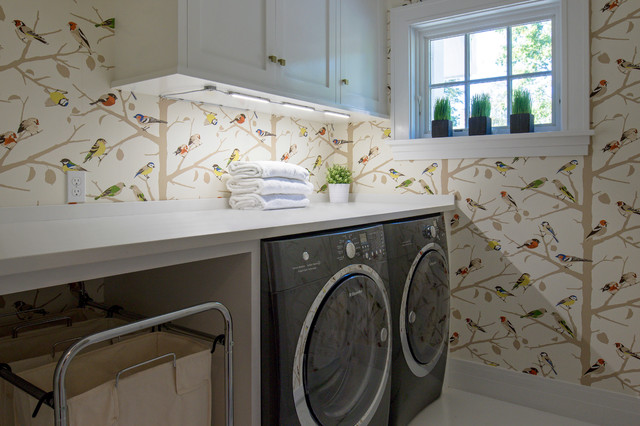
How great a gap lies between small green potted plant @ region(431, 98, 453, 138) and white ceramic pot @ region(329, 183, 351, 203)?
1.83 ft

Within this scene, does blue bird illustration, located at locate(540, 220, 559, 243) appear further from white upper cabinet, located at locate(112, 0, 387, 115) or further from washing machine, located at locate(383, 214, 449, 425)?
white upper cabinet, located at locate(112, 0, 387, 115)

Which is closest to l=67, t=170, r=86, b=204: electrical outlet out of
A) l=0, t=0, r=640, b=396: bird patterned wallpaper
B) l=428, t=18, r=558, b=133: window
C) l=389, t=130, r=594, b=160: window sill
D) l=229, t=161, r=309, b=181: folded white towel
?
l=0, t=0, r=640, b=396: bird patterned wallpaper

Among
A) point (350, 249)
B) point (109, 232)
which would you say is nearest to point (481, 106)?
point (350, 249)

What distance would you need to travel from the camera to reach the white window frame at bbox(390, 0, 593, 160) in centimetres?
218

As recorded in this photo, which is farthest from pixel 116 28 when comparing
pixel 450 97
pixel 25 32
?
pixel 450 97

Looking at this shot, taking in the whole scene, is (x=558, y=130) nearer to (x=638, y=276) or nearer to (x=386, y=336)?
(x=638, y=276)

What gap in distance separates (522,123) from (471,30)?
62 cm

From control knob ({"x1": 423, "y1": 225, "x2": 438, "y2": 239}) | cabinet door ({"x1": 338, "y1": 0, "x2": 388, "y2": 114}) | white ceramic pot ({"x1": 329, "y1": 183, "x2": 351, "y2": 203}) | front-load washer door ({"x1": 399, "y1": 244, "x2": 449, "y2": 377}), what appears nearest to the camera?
front-load washer door ({"x1": 399, "y1": 244, "x2": 449, "y2": 377})

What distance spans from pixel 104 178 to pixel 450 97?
1.86 meters

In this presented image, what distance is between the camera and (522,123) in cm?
233

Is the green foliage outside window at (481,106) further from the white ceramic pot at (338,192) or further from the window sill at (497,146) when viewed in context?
the white ceramic pot at (338,192)

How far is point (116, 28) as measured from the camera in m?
1.75

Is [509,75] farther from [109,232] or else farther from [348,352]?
[109,232]

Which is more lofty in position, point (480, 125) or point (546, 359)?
point (480, 125)
